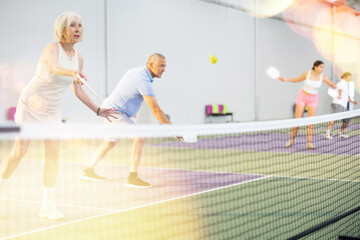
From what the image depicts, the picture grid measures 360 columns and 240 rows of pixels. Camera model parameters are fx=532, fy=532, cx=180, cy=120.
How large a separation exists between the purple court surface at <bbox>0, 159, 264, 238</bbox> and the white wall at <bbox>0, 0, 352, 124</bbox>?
412 centimetres

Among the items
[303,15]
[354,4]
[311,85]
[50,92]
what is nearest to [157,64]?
[50,92]

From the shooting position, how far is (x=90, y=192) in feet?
17.9

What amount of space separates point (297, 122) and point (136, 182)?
88.6 inches

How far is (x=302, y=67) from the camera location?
2133 cm

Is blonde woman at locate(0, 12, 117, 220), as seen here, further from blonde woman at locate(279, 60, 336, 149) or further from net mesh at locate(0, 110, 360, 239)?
blonde woman at locate(279, 60, 336, 149)

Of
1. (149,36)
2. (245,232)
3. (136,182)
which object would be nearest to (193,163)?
(136,182)

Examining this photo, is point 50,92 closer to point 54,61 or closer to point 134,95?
point 54,61

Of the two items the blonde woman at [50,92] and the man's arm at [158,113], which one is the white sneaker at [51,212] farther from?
the man's arm at [158,113]

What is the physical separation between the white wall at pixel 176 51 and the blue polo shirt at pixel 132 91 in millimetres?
5411

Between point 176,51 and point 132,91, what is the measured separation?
950 cm

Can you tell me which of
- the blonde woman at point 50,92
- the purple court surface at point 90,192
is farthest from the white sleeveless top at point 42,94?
the purple court surface at point 90,192

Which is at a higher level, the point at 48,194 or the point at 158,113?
the point at 158,113

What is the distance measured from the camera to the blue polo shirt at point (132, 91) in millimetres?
5223

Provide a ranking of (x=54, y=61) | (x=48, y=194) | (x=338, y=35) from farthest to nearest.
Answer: (x=338, y=35)
(x=48, y=194)
(x=54, y=61)
